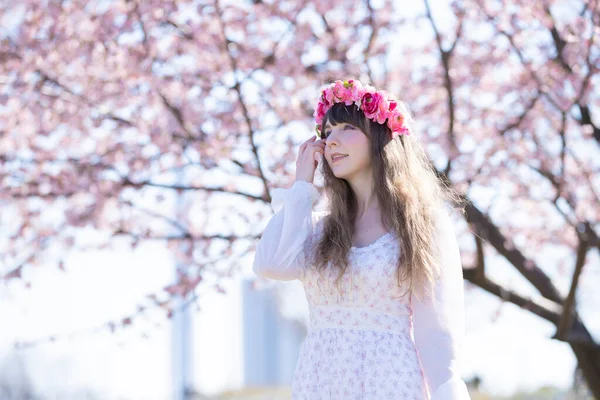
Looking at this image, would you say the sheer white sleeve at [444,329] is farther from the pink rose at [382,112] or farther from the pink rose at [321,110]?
the pink rose at [321,110]

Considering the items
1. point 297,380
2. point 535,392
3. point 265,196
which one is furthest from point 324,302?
point 535,392

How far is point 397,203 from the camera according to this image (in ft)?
8.38

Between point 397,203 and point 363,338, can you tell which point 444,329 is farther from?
point 397,203

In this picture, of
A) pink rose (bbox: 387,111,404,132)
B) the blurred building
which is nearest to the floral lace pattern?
pink rose (bbox: 387,111,404,132)

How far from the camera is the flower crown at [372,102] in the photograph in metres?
2.62

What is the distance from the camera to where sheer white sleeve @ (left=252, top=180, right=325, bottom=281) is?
2.55 metres

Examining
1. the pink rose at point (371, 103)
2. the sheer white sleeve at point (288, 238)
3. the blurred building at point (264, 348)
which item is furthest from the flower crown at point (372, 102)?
the blurred building at point (264, 348)

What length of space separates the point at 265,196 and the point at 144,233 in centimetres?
82

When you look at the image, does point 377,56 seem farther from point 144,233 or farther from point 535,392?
point 535,392

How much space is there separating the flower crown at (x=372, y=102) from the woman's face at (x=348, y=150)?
0.07 metres

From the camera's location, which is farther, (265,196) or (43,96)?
(43,96)

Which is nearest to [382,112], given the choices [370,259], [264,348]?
[370,259]

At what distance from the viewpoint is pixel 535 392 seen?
254 inches

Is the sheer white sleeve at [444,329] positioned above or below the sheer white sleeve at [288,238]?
below
